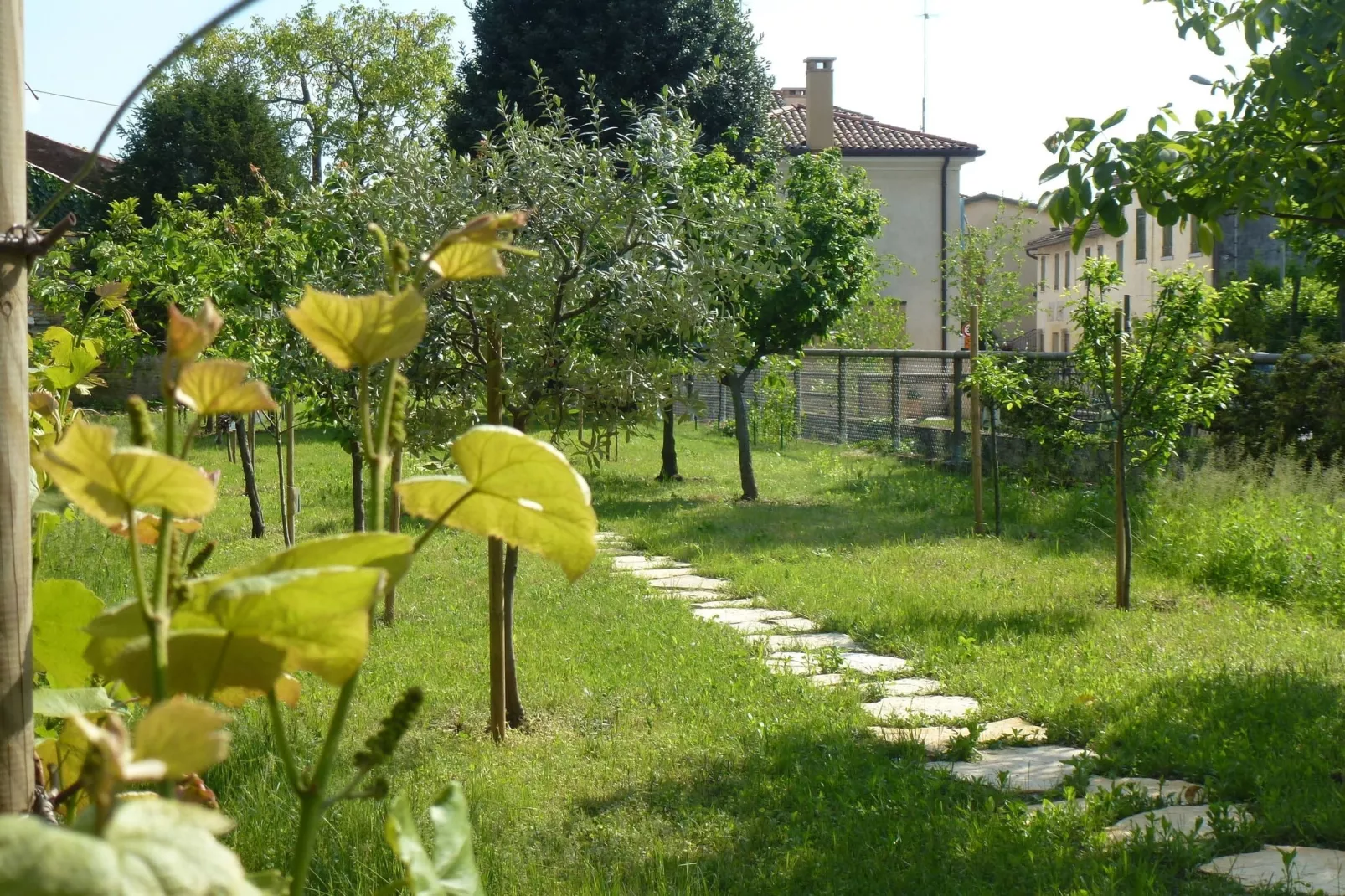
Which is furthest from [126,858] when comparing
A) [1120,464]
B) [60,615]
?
[1120,464]

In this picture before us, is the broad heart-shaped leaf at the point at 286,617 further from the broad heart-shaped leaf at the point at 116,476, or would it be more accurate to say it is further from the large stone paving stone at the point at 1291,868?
the large stone paving stone at the point at 1291,868

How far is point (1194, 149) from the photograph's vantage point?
5105mm

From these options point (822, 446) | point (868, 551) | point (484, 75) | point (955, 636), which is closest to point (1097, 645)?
point (955, 636)

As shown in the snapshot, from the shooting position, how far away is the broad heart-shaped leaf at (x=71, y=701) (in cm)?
109

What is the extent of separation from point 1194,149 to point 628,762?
3492 millimetres

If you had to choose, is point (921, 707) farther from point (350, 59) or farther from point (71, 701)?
point (350, 59)

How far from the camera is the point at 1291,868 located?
11.9 ft

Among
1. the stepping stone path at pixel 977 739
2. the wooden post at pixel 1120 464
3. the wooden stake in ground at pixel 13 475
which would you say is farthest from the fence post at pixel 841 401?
the wooden stake in ground at pixel 13 475

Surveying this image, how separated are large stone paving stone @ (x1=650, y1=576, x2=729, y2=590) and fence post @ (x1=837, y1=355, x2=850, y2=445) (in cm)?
1102

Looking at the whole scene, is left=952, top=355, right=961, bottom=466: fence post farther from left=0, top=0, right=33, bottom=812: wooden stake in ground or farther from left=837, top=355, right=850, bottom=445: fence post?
left=0, top=0, right=33, bottom=812: wooden stake in ground

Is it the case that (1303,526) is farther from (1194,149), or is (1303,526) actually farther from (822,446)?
(822,446)

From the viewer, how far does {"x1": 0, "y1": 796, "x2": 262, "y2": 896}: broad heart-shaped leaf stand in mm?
432

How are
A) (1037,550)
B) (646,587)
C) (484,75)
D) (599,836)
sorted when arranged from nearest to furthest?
(599,836) < (646,587) < (1037,550) < (484,75)

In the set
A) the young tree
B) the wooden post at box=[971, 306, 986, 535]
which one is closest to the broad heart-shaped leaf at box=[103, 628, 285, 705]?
the wooden post at box=[971, 306, 986, 535]
